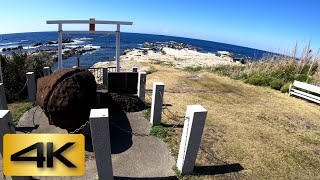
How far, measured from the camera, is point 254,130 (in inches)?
340

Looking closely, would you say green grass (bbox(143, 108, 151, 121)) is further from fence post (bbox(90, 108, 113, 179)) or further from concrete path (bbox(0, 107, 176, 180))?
fence post (bbox(90, 108, 113, 179))

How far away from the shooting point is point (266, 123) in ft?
30.8

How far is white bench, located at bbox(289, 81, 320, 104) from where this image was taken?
1233 cm

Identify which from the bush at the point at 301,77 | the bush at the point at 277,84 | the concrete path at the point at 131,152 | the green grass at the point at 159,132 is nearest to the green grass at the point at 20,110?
the concrete path at the point at 131,152

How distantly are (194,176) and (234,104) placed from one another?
6.44 metres

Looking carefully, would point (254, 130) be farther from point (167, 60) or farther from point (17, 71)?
point (167, 60)

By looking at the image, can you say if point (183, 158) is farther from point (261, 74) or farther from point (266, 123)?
point (261, 74)

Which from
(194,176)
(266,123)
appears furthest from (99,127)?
(266,123)

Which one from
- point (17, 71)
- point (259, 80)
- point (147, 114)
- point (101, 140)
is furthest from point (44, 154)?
point (259, 80)

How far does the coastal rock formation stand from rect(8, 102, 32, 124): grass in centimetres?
208

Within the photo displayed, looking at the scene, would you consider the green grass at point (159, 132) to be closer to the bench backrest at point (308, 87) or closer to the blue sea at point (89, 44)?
the blue sea at point (89, 44)

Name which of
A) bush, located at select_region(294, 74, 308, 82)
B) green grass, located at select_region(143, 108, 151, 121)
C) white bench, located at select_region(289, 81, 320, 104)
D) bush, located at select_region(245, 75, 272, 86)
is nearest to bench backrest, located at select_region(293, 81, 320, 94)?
white bench, located at select_region(289, 81, 320, 104)

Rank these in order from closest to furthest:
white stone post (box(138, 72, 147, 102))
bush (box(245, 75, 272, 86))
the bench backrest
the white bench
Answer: white stone post (box(138, 72, 147, 102)) < the bench backrest < the white bench < bush (box(245, 75, 272, 86))

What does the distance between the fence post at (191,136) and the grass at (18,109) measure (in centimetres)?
542
